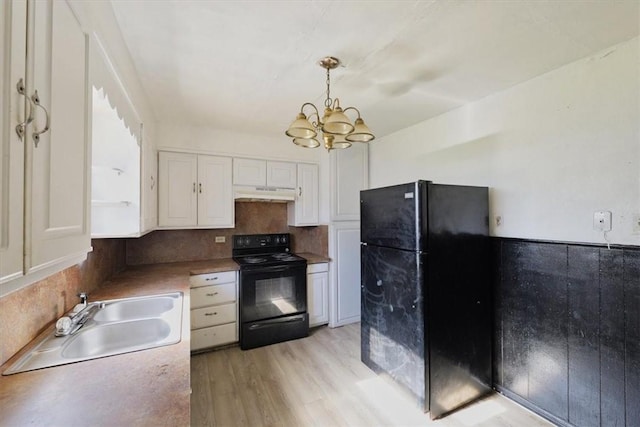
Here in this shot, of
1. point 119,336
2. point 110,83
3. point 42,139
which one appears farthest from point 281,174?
point 42,139

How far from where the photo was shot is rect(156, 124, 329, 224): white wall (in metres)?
2.85

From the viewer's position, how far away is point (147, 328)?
5.18 ft

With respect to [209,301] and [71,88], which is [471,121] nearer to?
[71,88]

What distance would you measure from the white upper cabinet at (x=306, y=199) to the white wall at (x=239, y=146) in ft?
0.22

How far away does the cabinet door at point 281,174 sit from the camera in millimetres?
3254

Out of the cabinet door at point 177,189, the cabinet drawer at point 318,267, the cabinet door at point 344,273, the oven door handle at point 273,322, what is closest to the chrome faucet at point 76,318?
the cabinet door at point 177,189

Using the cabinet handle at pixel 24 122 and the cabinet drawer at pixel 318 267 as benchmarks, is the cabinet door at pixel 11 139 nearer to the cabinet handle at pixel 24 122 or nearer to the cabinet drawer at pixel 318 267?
the cabinet handle at pixel 24 122

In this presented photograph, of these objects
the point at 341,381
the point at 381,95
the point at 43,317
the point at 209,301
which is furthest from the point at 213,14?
the point at 341,381

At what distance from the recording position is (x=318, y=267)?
10.8 feet

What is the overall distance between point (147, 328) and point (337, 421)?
1.37 m

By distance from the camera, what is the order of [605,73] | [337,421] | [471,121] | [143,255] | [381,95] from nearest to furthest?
1. [605,73]
2. [337,421]
3. [381,95]
4. [471,121]
5. [143,255]

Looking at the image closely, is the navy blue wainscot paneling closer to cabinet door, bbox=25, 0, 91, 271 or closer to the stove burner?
the stove burner

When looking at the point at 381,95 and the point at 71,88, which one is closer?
the point at 71,88

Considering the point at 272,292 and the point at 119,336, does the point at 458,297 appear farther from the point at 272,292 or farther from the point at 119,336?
the point at 119,336
